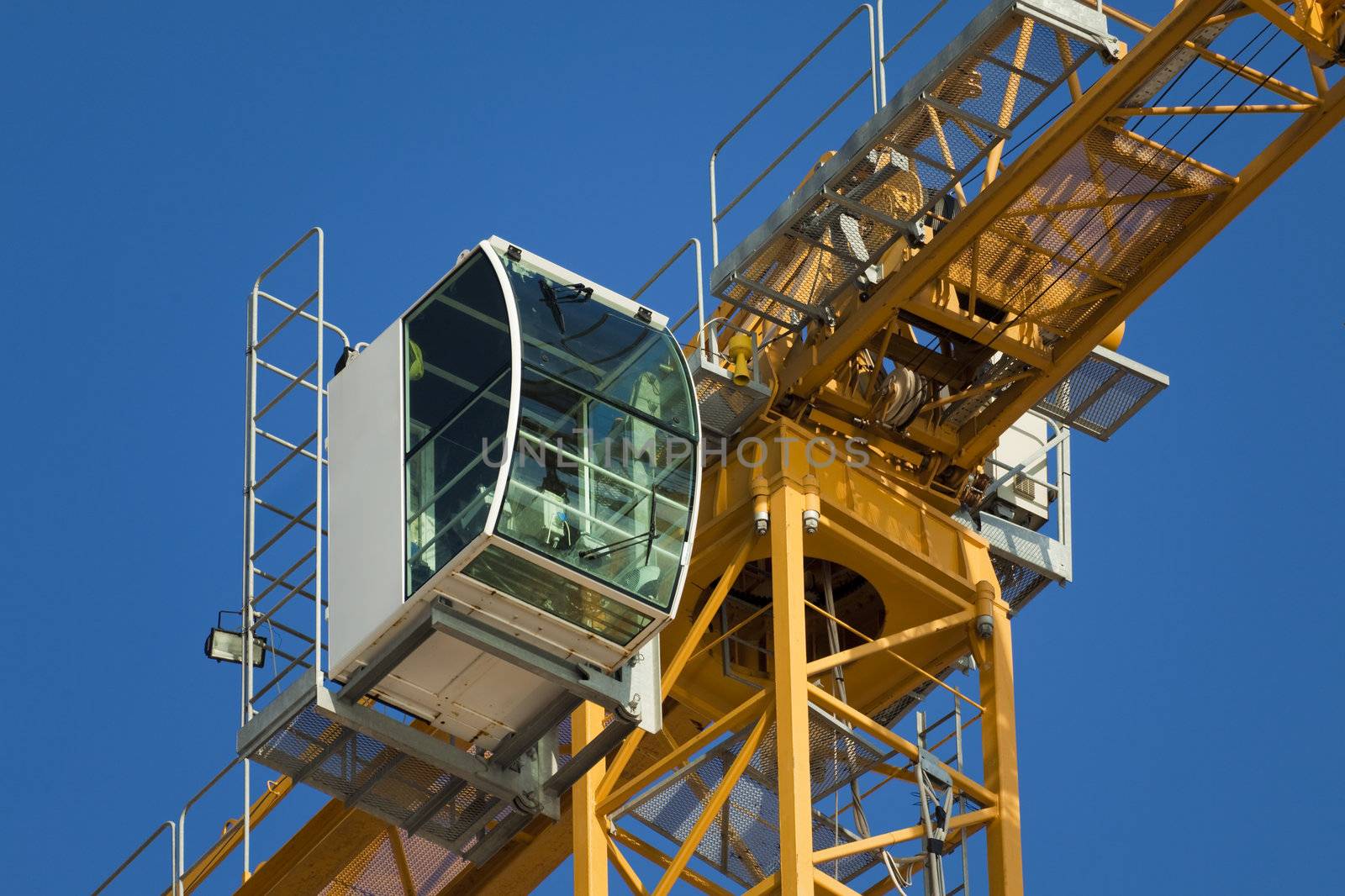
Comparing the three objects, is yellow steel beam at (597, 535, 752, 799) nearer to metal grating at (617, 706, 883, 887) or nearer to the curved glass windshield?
metal grating at (617, 706, 883, 887)

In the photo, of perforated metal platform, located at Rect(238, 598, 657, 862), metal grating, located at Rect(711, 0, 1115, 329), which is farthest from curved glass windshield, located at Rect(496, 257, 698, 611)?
metal grating, located at Rect(711, 0, 1115, 329)

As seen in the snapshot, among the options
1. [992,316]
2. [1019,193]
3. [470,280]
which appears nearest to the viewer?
[470,280]

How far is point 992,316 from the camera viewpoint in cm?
2833

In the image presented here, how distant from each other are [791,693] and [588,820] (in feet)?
7.17

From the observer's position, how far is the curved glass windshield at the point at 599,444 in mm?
23953

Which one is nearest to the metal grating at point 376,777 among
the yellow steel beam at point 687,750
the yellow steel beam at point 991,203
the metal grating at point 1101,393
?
the yellow steel beam at point 687,750

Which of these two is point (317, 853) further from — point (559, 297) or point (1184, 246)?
point (1184, 246)

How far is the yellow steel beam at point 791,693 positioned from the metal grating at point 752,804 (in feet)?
1.47

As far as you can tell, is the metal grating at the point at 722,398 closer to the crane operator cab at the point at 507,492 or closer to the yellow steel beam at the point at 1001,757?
the yellow steel beam at the point at 1001,757

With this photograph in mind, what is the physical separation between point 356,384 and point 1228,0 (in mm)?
7116

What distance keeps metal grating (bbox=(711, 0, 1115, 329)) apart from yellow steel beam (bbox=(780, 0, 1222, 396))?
10.5 inches

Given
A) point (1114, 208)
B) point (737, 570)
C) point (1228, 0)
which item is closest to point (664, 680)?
point (737, 570)

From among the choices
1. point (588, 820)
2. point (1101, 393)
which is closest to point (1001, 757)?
point (588, 820)

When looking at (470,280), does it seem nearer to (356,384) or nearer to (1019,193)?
(356,384)
